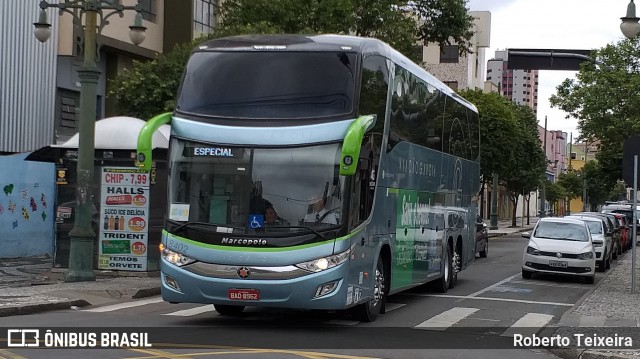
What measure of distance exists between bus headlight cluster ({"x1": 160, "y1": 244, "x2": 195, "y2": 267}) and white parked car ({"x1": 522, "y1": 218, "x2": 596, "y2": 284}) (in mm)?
13791

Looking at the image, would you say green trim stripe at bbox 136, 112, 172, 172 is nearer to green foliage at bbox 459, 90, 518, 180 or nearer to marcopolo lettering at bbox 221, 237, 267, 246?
marcopolo lettering at bbox 221, 237, 267, 246

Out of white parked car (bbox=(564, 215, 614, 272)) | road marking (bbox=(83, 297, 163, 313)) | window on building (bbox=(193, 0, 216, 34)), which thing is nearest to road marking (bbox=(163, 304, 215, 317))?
road marking (bbox=(83, 297, 163, 313))

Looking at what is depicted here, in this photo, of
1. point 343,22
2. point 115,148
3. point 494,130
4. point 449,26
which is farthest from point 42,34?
point 494,130

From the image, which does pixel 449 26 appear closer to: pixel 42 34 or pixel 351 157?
pixel 42 34

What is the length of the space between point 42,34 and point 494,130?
3451 centimetres

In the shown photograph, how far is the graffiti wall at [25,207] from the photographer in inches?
992

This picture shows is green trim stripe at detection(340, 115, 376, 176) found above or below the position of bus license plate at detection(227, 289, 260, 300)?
above

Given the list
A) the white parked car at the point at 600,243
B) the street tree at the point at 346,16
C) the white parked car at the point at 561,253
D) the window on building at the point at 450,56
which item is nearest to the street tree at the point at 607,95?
the white parked car at the point at 600,243

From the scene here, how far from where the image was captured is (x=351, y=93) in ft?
41.4

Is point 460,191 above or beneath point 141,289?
above

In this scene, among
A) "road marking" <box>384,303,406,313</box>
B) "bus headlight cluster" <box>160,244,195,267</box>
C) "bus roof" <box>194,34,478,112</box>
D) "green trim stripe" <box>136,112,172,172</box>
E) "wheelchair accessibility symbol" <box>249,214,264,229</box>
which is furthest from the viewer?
"road marking" <box>384,303,406,313</box>

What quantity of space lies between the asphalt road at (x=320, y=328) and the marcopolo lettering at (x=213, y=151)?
2332mm

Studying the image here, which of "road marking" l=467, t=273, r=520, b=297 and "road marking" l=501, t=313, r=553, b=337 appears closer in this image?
"road marking" l=501, t=313, r=553, b=337

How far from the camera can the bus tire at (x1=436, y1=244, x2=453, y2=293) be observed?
1962 centimetres
